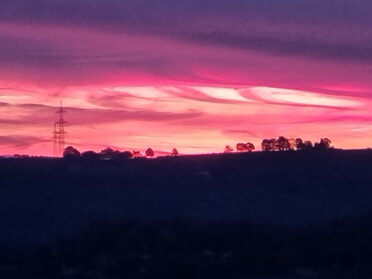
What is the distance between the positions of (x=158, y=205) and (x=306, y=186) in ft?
10.4

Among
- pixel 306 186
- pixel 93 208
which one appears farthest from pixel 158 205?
pixel 306 186

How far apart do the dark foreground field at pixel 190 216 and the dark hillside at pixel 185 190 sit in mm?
25

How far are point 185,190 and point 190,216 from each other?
2204 mm

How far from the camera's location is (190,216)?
27.0 m

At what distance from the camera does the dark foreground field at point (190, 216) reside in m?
24.4

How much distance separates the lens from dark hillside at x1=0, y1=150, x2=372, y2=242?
27.2 metres

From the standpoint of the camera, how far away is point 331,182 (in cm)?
2984

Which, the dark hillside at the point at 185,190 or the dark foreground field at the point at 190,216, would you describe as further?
the dark hillside at the point at 185,190

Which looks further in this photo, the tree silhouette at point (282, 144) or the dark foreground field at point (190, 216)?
the tree silhouette at point (282, 144)

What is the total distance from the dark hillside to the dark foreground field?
0.08 ft

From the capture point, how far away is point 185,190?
29188 millimetres

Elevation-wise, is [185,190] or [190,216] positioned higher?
[185,190]

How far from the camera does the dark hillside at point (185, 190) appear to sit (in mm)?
27234

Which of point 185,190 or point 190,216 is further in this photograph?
point 185,190
